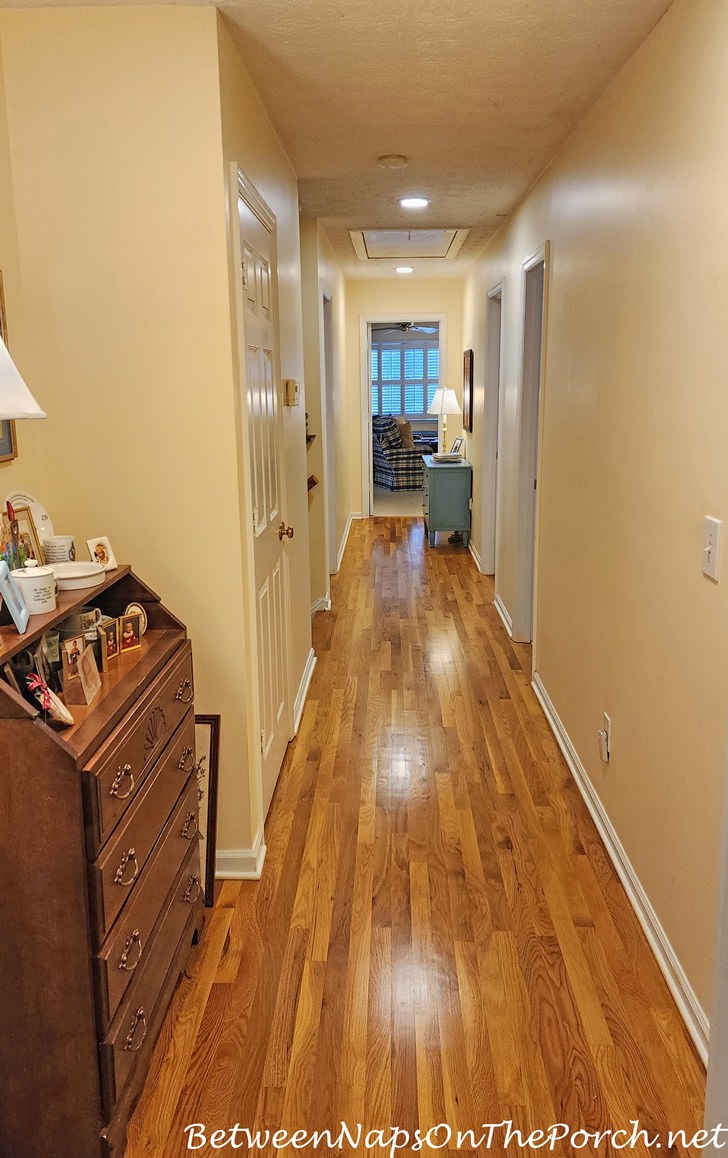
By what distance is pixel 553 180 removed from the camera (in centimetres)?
364

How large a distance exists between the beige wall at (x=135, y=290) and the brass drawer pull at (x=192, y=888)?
465 millimetres

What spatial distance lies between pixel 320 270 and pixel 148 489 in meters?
3.56

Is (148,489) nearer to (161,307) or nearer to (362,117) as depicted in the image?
(161,307)

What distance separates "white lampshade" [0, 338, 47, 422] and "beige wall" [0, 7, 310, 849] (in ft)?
2.43

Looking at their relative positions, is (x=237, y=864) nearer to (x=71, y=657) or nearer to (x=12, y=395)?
(x=71, y=657)

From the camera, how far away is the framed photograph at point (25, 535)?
1919mm

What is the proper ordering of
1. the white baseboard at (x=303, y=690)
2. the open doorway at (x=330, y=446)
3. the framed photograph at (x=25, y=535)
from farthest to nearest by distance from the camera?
the open doorway at (x=330, y=446)
the white baseboard at (x=303, y=690)
the framed photograph at (x=25, y=535)

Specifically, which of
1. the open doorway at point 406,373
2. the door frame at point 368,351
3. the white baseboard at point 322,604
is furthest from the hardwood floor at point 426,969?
the open doorway at point 406,373

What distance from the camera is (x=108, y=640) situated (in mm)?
1965

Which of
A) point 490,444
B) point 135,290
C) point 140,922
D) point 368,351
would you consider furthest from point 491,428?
point 140,922

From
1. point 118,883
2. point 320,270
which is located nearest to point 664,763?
point 118,883

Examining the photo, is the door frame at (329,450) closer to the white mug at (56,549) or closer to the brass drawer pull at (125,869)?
the white mug at (56,549)

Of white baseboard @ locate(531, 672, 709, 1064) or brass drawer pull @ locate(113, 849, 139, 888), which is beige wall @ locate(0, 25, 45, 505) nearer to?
brass drawer pull @ locate(113, 849, 139, 888)

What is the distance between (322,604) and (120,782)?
13.2 feet
